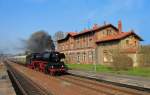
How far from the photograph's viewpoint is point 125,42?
5866cm

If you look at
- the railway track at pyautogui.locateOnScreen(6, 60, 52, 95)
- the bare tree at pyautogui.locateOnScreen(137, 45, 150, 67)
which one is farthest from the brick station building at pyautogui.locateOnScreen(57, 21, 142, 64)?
the railway track at pyautogui.locateOnScreen(6, 60, 52, 95)

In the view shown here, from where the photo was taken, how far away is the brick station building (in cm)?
5875

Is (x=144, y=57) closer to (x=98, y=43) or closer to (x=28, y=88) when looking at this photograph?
(x=28, y=88)

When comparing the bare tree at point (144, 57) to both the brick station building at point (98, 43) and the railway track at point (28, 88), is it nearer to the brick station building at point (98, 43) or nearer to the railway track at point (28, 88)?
the brick station building at point (98, 43)

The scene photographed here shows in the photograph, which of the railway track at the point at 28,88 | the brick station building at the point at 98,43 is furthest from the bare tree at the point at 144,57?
the railway track at the point at 28,88

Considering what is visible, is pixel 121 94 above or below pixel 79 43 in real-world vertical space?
below

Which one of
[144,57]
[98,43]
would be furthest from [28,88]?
[98,43]

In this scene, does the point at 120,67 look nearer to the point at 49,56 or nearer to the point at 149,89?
the point at 49,56

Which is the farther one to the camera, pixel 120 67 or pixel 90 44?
pixel 90 44

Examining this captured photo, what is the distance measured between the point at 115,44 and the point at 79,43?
60.9 feet

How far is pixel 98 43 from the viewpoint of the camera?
213 feet

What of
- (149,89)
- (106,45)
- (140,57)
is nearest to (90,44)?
(106,45)

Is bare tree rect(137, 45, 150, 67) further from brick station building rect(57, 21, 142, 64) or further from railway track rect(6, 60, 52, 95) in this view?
railway track rect(6, 60, 52, 95)

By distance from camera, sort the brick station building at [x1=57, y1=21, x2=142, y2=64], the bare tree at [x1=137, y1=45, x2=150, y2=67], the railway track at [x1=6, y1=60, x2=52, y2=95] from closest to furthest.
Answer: the railway track at [x1=6, y1=60, x2=52, y2=95]
the bare tree at [x1=137, y1=45, x2=150, y2=67]
the brick station building at [x1=57, y1=21, x2=142, y2=64]
